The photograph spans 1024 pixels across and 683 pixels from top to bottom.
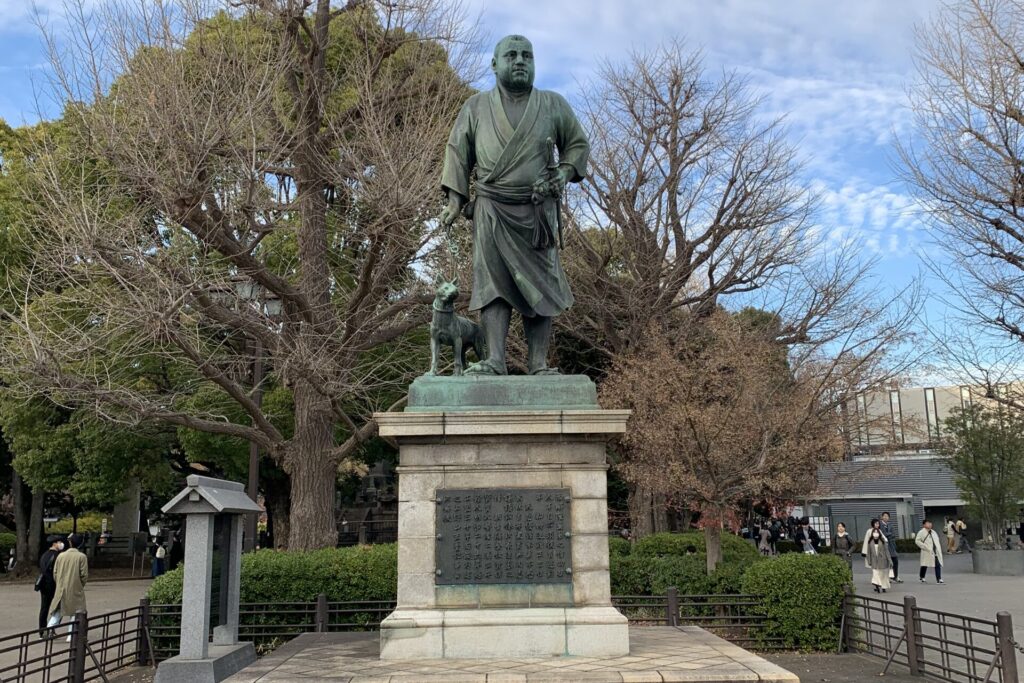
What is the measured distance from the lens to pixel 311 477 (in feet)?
49.0

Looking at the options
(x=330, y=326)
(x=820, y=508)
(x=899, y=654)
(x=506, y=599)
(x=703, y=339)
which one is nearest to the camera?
(x=506, y=599)

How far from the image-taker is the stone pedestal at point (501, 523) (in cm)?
656

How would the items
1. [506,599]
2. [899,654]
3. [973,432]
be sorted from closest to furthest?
[506,599] → [899,654] → [973,432]

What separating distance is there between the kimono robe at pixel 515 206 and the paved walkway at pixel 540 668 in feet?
9.60

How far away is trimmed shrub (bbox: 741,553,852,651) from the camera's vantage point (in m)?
12.5

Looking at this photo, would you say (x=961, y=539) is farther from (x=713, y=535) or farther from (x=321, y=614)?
(x=321, y=614)

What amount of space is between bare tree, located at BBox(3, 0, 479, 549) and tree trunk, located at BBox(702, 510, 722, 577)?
6186mm

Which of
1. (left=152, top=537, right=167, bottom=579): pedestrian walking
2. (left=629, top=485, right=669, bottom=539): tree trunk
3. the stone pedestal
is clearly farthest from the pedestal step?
(left=152, top=537, right=167, bottom=579): pedestrian walking

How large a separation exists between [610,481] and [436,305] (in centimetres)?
1974

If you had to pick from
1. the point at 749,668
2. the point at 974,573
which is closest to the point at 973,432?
the point at 974,573

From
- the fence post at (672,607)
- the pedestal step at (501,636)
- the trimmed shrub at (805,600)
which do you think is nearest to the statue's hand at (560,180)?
the pedestal step at (501,636)

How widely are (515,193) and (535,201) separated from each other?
20cm

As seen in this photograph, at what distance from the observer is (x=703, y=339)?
2230 centimetres

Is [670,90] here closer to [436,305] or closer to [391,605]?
[391,605]
